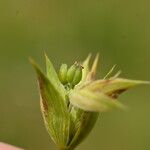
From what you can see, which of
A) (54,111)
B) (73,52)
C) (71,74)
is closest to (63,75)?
(71,74)

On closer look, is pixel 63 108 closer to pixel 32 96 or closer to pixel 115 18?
pixel 32 96

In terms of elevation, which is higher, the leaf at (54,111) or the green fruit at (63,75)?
the green fruit at (63,75)

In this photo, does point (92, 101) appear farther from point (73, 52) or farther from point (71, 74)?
point (73, 52)

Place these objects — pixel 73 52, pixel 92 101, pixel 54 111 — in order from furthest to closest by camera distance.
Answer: pixel 73 52
pixel 54 111
pixel 92 101

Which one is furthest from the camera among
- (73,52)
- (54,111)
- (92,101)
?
(73,52)

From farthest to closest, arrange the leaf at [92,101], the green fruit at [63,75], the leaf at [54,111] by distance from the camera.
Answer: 1. the green fruit at [63,75]
2. the leaf at [54,111]
3. the leaf at [92,101]

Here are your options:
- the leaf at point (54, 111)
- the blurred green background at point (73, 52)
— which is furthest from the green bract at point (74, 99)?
the blurred green background at point (73, 52)

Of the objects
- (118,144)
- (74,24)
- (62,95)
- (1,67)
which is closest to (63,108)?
(62,95)

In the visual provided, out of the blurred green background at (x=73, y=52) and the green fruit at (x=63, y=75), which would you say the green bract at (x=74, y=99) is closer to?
the green fruit at (x=63, y=75)
